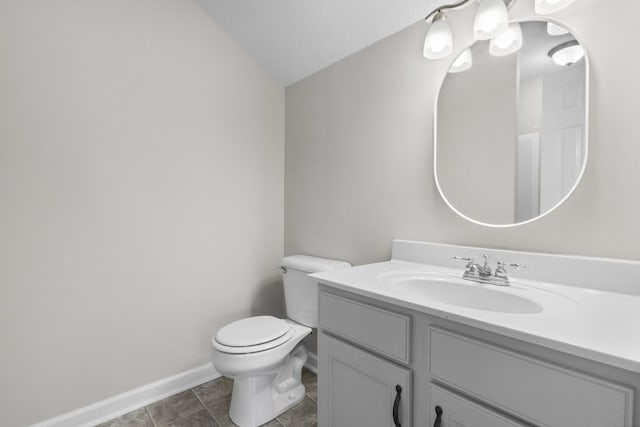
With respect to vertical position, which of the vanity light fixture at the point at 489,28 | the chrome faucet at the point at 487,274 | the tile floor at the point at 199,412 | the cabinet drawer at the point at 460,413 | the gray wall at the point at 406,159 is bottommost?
the tile floor at the point at 199,412

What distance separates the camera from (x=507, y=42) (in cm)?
120

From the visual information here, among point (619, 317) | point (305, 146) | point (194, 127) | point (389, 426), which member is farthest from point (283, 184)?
point (619, 317)

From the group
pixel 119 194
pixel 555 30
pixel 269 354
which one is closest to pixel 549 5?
pixel 555 30

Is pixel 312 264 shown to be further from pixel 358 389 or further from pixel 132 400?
pixel 132 400

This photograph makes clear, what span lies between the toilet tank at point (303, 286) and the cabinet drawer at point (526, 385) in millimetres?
959

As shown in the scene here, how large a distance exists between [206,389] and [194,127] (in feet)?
5.15

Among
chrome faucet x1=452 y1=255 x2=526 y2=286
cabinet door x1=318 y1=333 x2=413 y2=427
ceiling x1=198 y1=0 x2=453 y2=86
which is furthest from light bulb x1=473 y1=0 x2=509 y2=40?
cabinet door x1=318 y1=333 x2=413 y2=427

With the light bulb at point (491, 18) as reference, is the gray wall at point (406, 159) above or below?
below

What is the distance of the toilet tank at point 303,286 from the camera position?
1.77 m

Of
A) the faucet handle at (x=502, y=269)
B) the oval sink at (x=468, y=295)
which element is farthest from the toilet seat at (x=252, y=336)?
the faucet handle at (x=502, y=269)

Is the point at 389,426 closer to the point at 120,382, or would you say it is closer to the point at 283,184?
the point at 120,382

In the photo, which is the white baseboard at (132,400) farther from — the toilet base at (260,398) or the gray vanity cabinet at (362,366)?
the gray vanity cabinet at (362,366)

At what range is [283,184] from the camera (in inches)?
89.5

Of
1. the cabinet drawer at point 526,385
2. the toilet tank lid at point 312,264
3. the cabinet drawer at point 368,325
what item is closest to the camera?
the cabinet drawer at point 526,385
